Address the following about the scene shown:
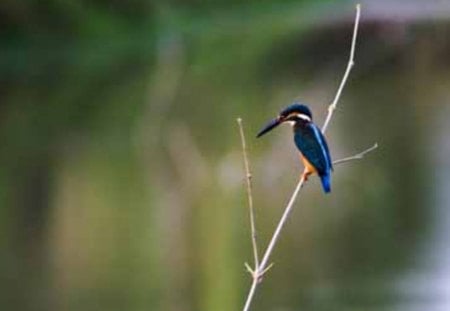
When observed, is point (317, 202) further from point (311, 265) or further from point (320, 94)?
point (320, 94)

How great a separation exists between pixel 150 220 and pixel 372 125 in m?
6.99

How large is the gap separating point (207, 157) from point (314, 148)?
50.6 ft

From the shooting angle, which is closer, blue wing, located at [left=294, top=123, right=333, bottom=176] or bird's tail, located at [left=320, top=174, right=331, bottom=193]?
blue wing, located at [left=294, top=123, right=333, bottom=176]

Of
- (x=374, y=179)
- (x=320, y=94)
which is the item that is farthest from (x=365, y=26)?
(x=374, y=179)

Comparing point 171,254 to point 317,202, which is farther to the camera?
point 317,202

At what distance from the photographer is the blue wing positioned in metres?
5.91

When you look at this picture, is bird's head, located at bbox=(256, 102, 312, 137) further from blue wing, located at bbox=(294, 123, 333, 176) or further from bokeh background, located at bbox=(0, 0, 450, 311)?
bokeh background, located at bbox=(0, 0, 450, 311)

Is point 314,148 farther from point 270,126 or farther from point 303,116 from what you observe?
point 270,126

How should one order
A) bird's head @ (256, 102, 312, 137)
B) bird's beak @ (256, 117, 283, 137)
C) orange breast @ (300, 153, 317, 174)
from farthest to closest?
orange breast @ (300, 153, 317, 174)
bird's head @ (256, 102, 312, 137)
bird's beak @ (256, 117, 283, 137)

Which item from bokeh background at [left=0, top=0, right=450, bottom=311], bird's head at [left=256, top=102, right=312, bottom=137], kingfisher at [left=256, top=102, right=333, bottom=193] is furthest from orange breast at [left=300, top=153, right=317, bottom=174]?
bokeh background at [left=0, top=0, right=450, bottom=311]

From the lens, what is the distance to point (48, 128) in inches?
1045

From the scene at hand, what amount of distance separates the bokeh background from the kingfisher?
6.90 m

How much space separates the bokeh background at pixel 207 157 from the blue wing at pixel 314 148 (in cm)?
690

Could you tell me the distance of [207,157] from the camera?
21.4m
